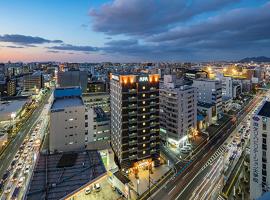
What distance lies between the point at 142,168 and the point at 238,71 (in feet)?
546

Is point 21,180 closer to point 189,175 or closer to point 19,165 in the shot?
point 19,165

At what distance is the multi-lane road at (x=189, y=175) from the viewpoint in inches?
1532

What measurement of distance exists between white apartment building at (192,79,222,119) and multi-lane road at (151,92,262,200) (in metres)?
17.3

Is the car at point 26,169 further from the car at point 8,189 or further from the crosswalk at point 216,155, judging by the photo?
the crosswalk at point 216,155

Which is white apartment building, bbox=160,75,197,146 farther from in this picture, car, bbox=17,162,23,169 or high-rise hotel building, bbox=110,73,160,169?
car, bbox=17,162,23,169

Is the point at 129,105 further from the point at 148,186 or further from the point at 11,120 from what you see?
the point at 11,120

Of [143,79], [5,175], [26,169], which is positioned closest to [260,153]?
[143,79]

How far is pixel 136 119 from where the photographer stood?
154ft

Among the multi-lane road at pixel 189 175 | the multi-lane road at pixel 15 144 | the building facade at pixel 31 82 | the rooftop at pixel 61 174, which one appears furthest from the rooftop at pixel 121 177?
the building facade at pixel 31 82

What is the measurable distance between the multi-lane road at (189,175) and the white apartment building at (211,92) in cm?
1725

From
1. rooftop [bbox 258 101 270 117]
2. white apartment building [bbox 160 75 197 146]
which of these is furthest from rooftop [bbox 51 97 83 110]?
rooftop [bbox 258 101 270 117]

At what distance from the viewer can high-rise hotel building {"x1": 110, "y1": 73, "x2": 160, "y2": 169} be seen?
45.8 m

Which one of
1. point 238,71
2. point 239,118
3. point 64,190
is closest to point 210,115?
point 239,118

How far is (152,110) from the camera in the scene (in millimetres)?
49062
